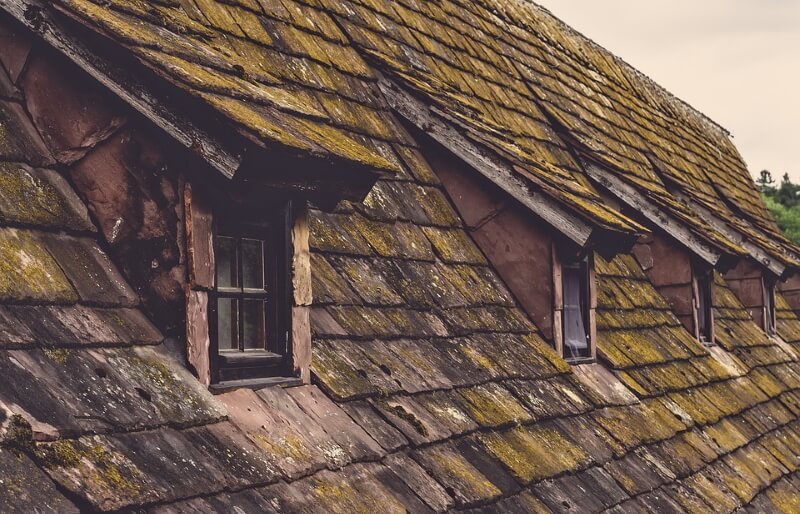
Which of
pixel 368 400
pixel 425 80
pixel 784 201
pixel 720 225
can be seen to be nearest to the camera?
pixel 368 400

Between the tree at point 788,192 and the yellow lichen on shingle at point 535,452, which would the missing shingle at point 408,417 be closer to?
the yellow lichen on shingle at point 535,452

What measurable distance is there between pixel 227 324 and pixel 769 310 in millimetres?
11092

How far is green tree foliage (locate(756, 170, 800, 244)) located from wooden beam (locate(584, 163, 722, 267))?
41.1m

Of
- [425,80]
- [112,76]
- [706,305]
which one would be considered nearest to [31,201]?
[112,76]

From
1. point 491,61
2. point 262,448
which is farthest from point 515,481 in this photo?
point 491,61

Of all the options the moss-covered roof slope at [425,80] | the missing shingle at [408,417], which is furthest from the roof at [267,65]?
the missing shingle at [408,417]

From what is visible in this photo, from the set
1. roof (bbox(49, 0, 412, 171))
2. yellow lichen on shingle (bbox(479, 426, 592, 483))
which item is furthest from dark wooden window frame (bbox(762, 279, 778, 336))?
yellow lichen on shingle (bbox(479, 426, 592, 483))

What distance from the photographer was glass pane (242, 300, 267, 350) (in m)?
4.04

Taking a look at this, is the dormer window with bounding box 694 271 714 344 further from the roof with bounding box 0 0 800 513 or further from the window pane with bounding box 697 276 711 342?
the roof with bounding box 0 0 800 513

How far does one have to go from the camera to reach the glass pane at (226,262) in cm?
394

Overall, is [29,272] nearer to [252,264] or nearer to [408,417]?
[252,264]

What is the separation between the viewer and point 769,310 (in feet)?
45.4

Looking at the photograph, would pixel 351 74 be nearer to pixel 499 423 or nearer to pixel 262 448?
pixel 499 423

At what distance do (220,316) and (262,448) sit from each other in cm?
51
